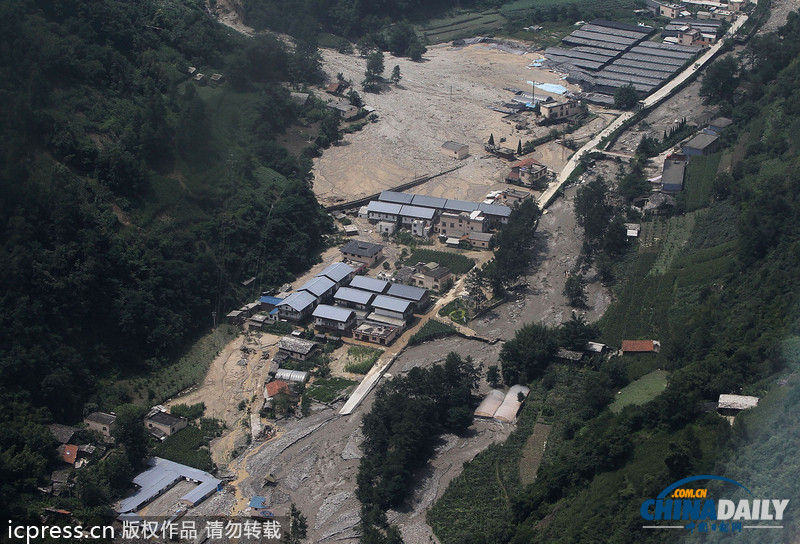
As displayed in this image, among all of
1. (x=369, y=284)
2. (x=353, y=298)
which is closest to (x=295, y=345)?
(x=353, y=298)

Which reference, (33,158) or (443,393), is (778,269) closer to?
(443,393)

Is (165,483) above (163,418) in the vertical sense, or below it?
below

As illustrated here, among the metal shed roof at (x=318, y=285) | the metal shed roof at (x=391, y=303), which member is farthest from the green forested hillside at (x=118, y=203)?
the metal shed roof at (x=391, y=303)

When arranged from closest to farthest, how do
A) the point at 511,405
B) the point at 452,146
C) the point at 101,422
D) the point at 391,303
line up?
the point at 101,422, the point at 511,405, the point at 391,303, the point at 452,146

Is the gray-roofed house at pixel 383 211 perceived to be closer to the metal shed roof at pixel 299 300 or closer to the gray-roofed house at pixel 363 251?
the gray-roofed house at pixel 363 251

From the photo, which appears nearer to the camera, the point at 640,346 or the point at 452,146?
the point at 640,346

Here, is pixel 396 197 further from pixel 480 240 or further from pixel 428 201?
pixel 480 240

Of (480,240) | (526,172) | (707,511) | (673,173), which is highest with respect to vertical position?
(707,511)
